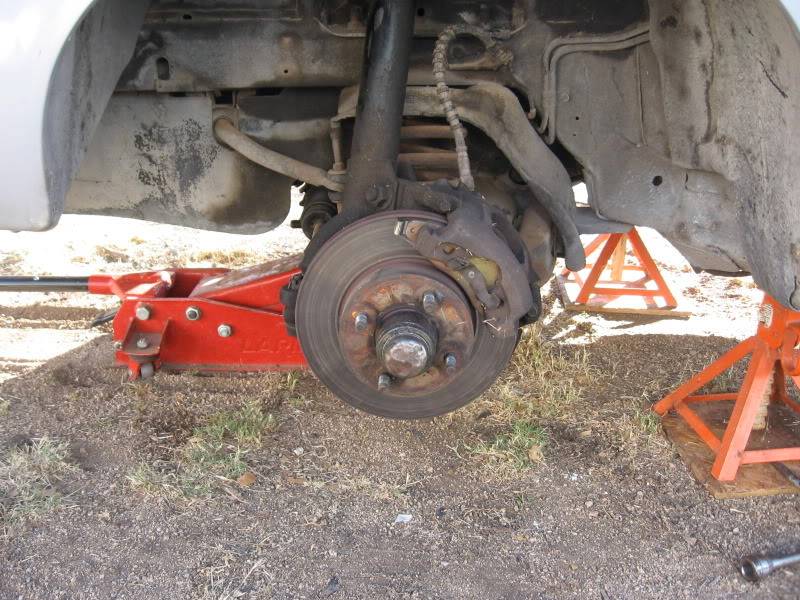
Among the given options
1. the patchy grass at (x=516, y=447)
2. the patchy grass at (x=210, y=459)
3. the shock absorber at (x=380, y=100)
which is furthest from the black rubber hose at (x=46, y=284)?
the patchy grass at (x=516, y=447)

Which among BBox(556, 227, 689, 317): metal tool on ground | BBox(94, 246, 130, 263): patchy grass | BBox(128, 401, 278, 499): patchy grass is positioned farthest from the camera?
BBox(94, 246, 130, 263): patchy grass

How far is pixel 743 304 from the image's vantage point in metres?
3.42

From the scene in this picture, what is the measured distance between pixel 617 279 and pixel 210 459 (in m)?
2.27

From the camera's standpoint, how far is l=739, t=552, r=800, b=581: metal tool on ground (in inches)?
67.4

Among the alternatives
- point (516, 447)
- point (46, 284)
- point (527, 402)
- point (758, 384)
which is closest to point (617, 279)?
point (527, 402)

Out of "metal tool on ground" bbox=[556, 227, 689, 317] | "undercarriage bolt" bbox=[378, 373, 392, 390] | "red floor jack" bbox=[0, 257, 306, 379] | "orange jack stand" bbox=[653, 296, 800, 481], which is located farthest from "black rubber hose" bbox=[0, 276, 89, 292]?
"orange jack stand" bbox=[653, 296, 800, 481]

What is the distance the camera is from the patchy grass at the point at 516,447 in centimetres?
214

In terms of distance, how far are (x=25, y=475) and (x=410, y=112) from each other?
1498 millimetres

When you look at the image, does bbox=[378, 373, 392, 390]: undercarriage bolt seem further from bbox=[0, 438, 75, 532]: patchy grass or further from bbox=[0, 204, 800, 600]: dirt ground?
bbox=[0, 438, 75, 532]: patchy grass

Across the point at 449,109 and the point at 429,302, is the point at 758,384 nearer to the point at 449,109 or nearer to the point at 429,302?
the point at 429,302

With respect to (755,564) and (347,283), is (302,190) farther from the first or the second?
(755,564)

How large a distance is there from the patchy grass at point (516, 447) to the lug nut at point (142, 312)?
46.8 inches

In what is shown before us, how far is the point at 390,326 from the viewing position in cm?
164

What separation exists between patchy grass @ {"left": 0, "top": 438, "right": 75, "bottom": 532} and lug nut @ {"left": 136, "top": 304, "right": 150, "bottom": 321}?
0.48m
